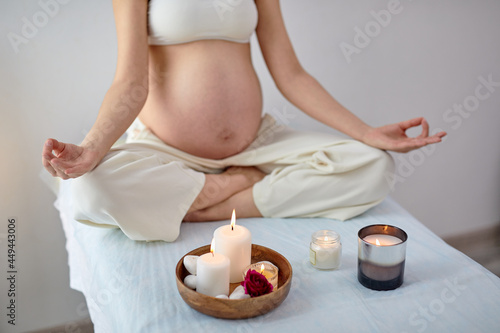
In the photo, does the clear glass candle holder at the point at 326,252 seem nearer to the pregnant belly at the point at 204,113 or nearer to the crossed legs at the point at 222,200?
the crossed legs at the point at 222,200

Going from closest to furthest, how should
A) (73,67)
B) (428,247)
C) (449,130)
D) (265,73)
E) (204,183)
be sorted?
(428,247)
(204,183)
(73,67)
(265,73)
(449,130)

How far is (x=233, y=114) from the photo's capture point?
4.65 feet

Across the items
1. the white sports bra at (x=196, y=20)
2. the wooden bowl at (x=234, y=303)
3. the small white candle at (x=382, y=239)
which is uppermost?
the white sports bra at (x=196, y=20)

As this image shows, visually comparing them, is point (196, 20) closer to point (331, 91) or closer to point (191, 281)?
point (191, 281)

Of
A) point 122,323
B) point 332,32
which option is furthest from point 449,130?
point 122,323

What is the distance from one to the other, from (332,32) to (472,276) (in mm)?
1248

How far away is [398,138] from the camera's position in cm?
144

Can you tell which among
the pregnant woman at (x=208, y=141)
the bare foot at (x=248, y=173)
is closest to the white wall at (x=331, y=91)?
the pregnant woman at (x=208, y=141)

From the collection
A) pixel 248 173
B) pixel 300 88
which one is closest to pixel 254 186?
pixel 248 173

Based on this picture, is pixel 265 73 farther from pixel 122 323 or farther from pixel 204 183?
pixel 122 323

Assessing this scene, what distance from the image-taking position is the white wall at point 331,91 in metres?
1.58

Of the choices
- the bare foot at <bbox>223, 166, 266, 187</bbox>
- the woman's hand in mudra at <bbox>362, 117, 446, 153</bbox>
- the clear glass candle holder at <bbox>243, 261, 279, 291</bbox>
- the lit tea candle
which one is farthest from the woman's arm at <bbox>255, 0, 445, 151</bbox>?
the clear glass candle holder at <bbox>243, 261, 279, 291</bbox>

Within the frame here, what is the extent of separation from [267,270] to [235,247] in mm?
75

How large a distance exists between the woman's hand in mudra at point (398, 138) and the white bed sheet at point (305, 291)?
0.22m
